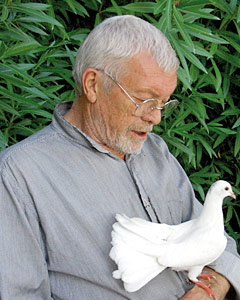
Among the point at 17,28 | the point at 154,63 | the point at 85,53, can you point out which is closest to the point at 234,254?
the point at 154,63

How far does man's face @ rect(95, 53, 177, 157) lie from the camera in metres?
1.62

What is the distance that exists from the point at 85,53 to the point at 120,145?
1.09 feet

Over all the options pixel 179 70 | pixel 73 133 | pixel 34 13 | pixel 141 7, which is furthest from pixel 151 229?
pixel 141 7

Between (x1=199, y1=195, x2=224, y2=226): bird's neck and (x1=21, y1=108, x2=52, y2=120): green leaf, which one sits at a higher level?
(x1=199, y1=195, x2=224, y2=226): bird's neck

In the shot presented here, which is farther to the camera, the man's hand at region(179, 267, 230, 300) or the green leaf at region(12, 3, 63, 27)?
the green leaf at region(12, 3, 63, 27)

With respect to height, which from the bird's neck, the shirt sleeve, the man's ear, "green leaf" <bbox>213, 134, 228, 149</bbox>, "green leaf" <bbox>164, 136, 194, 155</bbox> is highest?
the man's ear

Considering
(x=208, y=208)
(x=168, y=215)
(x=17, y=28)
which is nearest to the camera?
(x=208, y=208)

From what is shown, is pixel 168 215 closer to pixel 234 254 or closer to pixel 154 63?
pixel 234 254

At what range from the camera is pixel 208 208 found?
1.54 meters

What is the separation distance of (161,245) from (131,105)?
0.46 m

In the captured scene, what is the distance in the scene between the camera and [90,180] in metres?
1.68

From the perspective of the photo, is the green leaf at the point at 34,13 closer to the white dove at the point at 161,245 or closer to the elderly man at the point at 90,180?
the elderly man at the point at 90,180

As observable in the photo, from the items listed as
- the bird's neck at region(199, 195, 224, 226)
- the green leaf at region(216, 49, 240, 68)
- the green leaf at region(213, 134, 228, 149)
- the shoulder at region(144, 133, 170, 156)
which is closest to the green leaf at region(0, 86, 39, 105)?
the shoulder at region(144, 133, 170, 156)

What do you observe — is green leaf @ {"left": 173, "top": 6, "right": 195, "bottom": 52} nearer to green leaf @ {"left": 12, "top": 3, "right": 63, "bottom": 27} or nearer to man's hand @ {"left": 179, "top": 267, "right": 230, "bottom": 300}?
green leaf @ {"left": 12, "top": 3, "right": 63, "bottom": 27}
